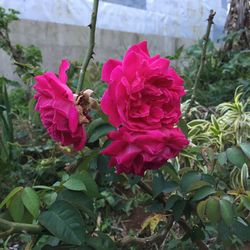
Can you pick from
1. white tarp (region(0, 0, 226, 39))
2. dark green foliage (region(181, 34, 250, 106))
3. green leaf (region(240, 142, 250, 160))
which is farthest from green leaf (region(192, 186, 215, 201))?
white tarp (region(0, 0, 226, 39))

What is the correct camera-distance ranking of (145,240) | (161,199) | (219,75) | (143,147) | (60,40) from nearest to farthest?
1. (143,147)
2. (161,199)
3. (145,240)
4. (219,75)
5. (60,40)

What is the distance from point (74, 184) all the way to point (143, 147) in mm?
216

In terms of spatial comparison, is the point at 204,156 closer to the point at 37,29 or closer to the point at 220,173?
the point at 220,173

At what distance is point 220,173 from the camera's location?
7.12 feet

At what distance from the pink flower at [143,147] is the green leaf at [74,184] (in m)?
0.12

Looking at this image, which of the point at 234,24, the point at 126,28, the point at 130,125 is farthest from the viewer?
the point at 126,28

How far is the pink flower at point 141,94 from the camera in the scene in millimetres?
930

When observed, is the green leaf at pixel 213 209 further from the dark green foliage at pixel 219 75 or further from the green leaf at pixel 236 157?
the dark green foliage at pixel 219 75

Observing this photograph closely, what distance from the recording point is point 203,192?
1.22 m

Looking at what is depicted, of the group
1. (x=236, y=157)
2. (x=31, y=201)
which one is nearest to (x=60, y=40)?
(x=236, y=157)

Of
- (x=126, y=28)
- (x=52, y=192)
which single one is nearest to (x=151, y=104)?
(x=52, y=192)

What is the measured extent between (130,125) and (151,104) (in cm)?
6

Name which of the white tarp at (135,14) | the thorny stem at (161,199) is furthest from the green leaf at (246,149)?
the white tarp at (135,14)

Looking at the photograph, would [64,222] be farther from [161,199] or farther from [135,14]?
[135,14]
